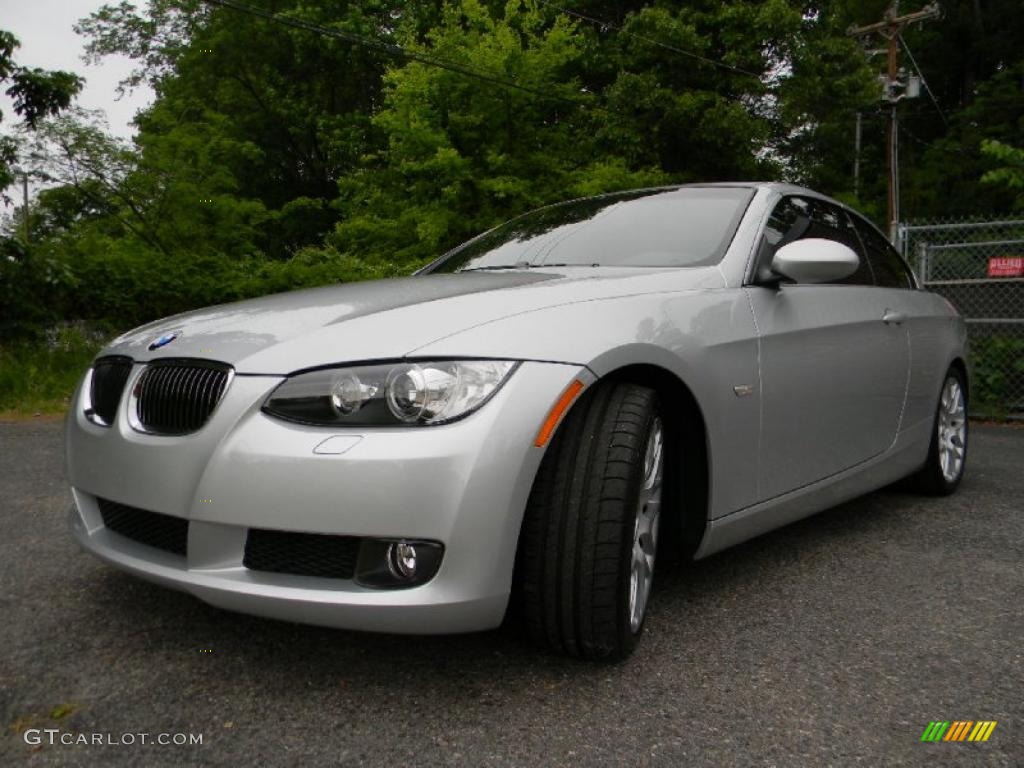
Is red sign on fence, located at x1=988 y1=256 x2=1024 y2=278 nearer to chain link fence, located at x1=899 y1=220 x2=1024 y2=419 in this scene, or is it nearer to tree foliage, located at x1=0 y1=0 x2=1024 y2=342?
chain link fence, located at x1=899 y1=220 x2=1024 y2=419

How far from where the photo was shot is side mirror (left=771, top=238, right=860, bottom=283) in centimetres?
280

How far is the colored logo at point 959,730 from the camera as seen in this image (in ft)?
6.28

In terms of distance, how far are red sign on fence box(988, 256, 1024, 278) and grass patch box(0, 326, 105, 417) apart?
8.06 meters

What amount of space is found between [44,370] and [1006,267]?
918 cm

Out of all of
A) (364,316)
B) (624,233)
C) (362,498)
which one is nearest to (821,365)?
(624,233)

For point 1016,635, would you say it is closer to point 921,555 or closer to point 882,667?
point 882,667

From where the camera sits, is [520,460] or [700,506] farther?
[700,506]

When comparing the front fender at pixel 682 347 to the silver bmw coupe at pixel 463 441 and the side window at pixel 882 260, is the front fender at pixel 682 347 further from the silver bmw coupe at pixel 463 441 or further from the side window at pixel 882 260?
the side window at pixel 882 260

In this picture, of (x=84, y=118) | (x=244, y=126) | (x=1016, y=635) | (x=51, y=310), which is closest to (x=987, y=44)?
(x=244, y=126)

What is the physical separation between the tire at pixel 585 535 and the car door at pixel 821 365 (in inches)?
30.2

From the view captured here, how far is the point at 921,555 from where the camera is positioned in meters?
3.40

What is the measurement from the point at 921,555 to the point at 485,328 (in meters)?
2.23

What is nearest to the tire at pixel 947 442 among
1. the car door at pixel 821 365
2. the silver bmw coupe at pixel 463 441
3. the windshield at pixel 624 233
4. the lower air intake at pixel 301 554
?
the car door at pixel 821 365

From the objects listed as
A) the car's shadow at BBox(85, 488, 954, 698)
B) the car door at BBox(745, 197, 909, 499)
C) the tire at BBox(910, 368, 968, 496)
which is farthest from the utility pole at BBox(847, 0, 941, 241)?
the car's shadow at BBox(85, 488, 954, 698)
